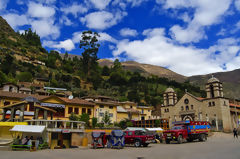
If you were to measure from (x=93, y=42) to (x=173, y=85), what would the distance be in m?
47.6

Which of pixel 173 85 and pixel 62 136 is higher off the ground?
pixel 173 85

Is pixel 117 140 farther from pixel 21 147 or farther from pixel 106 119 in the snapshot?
pixel 106 119

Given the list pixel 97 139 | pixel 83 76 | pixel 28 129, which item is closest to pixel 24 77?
pixel 83 76

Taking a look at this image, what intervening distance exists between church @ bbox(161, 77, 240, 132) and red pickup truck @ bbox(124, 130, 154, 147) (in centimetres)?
3384

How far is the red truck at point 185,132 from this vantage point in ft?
83.7

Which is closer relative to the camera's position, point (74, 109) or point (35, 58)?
point (74, 109)

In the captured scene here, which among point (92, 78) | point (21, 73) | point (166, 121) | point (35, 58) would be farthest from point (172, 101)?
point (35, 58)

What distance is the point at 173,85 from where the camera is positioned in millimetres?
110312

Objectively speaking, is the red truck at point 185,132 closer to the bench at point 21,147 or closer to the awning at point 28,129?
the awning at point 28,129

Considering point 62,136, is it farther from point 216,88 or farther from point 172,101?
point 172,101

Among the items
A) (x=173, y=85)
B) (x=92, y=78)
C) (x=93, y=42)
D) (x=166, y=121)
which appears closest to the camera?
(x=166, y=121)

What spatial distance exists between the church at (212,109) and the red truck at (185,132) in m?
25.5

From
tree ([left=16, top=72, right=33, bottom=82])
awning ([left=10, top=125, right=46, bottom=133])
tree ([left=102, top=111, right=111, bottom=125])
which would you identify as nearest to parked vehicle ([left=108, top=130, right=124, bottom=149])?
awning ([left=10, top=125, right=46, bottom=133])

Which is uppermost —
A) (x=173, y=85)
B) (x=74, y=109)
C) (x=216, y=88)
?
(x=173, y=85)
